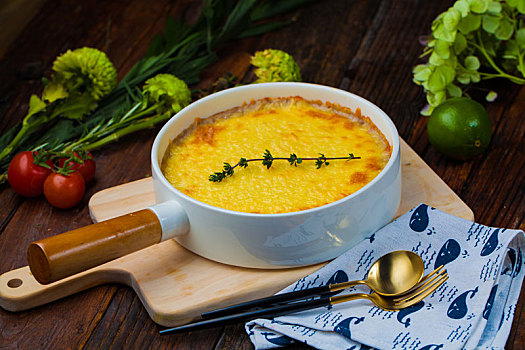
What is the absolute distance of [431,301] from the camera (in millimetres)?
1740

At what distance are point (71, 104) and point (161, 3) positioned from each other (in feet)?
3.29

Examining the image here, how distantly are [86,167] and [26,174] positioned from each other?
0.65 feet

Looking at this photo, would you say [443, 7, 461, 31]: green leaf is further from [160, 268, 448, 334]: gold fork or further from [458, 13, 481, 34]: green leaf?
[160, 268, 448, 334]: gold fork

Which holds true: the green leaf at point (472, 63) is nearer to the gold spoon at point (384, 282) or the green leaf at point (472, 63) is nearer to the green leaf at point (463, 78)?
the green leaf at point (463, 78)

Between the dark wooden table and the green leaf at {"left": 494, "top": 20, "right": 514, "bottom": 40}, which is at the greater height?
the green leaf at {"left": 494, "top": 20, "right": 514, "bottom": 40}

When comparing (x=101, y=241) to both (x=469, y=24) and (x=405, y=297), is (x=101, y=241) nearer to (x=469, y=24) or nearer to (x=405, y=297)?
(x=405, y=297)

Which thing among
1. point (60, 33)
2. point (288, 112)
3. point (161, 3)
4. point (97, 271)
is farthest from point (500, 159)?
point (60, 33)

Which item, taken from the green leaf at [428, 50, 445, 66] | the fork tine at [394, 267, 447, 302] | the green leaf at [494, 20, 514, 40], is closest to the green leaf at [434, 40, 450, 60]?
the green leaf at [428, 50, 445, 66]

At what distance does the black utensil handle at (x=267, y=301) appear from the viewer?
68.1 inches

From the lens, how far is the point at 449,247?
6.19ft

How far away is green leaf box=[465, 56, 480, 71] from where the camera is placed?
8.17ft

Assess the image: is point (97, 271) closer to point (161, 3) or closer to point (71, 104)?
point (71, 104)

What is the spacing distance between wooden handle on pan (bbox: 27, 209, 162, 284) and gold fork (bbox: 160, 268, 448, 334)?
0.81 ft

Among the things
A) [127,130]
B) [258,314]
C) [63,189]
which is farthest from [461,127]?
[63,189]
